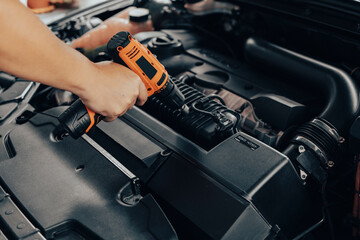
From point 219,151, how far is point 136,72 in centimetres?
30

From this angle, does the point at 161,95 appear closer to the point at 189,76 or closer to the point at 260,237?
the point at 189,76

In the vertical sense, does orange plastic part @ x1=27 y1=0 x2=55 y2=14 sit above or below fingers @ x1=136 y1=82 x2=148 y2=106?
below

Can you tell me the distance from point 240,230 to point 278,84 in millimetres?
606

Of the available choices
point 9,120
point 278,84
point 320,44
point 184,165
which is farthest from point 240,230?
point 9,120

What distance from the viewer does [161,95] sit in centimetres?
104

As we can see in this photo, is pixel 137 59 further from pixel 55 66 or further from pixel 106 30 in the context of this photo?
pixel 106 30

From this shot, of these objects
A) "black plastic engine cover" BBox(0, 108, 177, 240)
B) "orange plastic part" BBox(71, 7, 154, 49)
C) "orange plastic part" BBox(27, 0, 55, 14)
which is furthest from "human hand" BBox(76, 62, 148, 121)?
"orange plastic part" BBox(27, 0, 55, 14)

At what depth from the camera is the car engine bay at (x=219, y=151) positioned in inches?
33.7

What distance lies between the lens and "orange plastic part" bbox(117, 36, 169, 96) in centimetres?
93

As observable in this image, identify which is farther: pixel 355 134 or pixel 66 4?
pixel 66 4

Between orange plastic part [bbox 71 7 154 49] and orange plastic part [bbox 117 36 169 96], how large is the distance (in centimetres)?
77

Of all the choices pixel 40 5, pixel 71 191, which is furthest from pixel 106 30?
pixel 40 5

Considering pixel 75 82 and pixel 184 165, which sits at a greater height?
pixel 75 82

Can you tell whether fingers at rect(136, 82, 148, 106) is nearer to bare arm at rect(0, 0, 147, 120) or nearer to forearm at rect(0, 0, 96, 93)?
bare arm at rect(0, 0, 147, 120)
